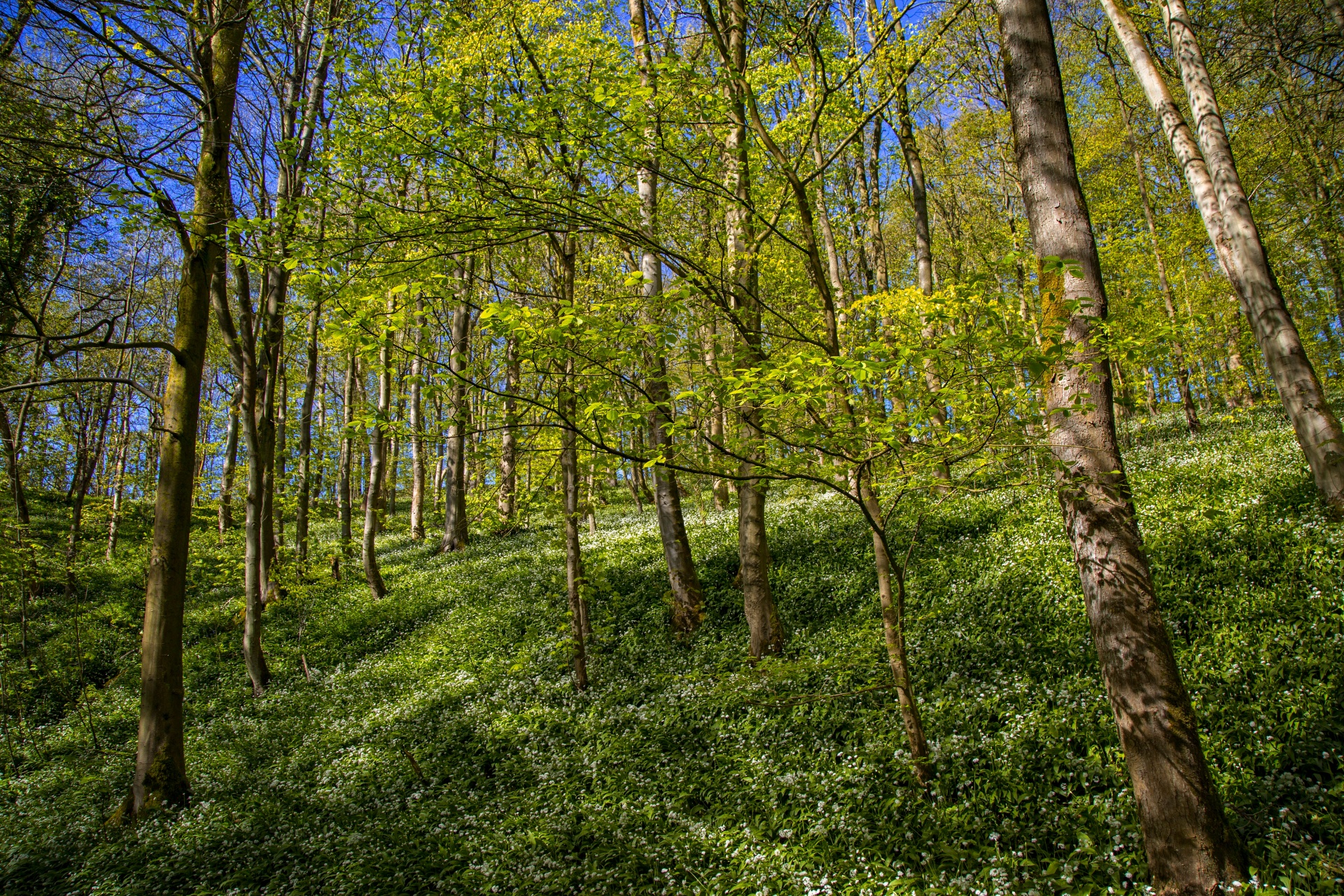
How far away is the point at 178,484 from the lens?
22.8ft

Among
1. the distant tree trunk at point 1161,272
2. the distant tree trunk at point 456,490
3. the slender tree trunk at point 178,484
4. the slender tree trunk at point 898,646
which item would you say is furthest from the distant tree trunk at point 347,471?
the distant tree trunk at point 1161,272

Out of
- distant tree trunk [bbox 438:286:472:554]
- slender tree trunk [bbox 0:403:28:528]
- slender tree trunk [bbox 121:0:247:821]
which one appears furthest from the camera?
distant tree trunk [bbox 438:286:472:554]

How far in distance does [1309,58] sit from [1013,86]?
1679 centimetres

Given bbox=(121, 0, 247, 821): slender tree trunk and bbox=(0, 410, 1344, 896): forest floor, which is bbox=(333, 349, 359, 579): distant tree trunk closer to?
bbox=(0, 410, 1344, 896): forest floor

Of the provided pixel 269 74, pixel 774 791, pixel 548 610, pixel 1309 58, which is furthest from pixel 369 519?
pixel 1309 58

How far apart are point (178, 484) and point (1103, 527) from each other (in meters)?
9.08

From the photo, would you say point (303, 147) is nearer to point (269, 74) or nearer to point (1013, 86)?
point (269, 74)

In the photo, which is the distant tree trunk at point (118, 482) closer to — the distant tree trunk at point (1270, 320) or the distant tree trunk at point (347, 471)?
the distant tree trunk at point (347, 471)

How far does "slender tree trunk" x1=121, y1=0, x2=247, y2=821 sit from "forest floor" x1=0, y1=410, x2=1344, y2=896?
2.16ft

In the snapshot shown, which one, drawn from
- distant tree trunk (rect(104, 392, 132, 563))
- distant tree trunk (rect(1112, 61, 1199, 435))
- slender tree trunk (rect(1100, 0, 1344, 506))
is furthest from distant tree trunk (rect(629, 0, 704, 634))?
distant tree trunk (rect(104, 392, 132, 563))

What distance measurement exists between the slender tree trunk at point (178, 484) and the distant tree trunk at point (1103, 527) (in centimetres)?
801

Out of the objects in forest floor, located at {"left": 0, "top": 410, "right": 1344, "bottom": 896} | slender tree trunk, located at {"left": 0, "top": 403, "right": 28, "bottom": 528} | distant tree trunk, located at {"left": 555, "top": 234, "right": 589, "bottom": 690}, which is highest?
slender tree trunk, located at {"left": 0, "top": 403, "right": 28, "bottom": 528}

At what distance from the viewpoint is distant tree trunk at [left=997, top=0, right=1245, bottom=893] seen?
3.33 metres

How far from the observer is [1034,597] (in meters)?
7.58
